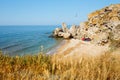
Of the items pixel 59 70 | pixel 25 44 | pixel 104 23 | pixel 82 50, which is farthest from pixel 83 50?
pixel 59 70

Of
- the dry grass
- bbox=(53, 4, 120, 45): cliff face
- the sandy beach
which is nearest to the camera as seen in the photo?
the dry grass

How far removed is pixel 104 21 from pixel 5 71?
79.6 feet

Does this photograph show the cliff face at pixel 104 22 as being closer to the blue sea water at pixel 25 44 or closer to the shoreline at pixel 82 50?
the shoreline at pixel 82 50

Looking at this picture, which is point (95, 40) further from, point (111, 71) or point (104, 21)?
point (111, 71)

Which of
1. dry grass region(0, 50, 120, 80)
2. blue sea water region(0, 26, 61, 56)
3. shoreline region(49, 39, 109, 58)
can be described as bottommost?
blue sea water region(0, 26, 61, 56)

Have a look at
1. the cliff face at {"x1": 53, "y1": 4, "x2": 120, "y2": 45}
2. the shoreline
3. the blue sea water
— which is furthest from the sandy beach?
the blue sea water

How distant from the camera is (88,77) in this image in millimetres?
5156

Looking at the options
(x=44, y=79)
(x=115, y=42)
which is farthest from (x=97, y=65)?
(x=115, y=42)

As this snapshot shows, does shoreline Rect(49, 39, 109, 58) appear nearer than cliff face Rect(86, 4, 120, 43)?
Yes

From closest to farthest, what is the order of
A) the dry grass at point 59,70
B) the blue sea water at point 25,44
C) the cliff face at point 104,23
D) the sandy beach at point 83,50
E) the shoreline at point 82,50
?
the dry grass at point 59,70, the sandy beach at point 83,50, the shoreline at point 82,50, the cliff face at point 104,23, the blue sea water at point 25,44

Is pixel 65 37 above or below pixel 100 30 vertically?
below

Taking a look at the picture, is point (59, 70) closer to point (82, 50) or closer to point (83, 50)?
point (83, 50)

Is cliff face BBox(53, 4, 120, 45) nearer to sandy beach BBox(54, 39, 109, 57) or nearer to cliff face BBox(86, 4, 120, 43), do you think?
cliff face BBox(86, 4, 120, 43)

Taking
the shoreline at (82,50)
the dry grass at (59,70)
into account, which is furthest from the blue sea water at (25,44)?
the shoreline at (82,50)
